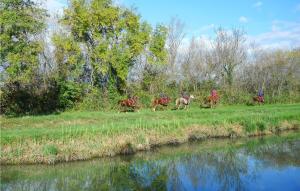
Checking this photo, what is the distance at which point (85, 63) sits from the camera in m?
37.6

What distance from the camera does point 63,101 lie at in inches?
1357

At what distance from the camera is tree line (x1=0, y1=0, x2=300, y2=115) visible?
96.0 ft

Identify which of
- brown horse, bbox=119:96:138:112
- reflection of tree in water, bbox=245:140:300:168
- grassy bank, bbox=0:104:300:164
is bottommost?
reflection of tree in water, bbox=245:140:300:168

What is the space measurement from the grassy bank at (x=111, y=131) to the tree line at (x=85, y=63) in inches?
199

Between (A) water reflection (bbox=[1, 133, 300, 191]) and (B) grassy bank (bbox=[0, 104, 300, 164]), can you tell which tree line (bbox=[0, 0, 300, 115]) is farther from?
(A) water reflection (bbox=[1, 133, 300, 191])

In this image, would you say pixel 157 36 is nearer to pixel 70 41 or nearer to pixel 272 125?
pixel 70 41

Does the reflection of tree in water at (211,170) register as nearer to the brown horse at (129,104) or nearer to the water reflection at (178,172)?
the water reflection at (178,172)

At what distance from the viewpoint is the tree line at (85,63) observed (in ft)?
96.0

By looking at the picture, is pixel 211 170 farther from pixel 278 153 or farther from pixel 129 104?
pixel 129 104

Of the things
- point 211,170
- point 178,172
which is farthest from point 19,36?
point 211,170

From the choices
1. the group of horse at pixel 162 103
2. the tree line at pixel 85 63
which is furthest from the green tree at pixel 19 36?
the group of horse at pixel 162 103

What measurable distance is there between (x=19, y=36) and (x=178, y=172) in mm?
16063

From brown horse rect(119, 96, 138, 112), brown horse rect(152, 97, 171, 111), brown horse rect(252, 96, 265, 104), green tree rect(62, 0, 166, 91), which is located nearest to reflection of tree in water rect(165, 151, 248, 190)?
brown horse rect(119, 96, 138, 112)

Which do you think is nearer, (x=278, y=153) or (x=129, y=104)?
(x=278, y=153)
